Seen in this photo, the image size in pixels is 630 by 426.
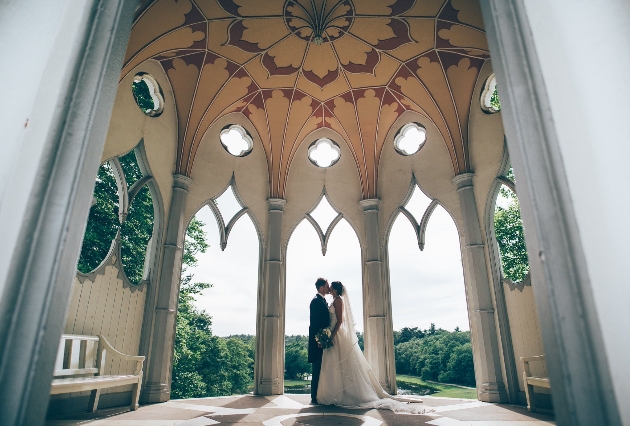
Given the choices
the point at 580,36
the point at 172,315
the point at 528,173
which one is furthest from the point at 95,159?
the point at 172,315

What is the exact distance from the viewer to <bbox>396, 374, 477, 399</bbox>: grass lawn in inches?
303

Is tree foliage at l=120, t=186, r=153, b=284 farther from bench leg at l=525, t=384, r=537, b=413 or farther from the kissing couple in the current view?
bench leg at l=525, t=384, r=537, b=413

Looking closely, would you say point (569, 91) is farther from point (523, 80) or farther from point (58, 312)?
point (58, 312)

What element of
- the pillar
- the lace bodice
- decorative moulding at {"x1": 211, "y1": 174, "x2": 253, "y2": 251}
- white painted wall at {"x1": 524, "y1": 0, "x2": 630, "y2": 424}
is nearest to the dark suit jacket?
the lace bodice

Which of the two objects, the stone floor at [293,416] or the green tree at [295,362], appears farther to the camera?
the green tree at [295,362]

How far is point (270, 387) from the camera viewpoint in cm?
720

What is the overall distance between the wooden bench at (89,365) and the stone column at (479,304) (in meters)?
5.96

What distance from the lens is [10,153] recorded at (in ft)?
4.51

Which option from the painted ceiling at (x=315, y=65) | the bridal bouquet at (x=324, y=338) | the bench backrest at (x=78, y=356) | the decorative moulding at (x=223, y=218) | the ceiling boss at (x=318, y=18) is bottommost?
the bench backrest at (x=78, y=356)

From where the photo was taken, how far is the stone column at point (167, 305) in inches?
245

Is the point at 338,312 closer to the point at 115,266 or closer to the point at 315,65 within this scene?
the point at 115,266

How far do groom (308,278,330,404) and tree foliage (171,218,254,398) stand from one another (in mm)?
8848

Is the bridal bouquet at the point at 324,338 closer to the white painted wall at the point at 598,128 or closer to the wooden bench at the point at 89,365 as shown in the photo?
the wooden bench at the point at 89,365

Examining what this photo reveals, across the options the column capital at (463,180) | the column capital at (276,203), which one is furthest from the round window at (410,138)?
the column capital at (276,203)
